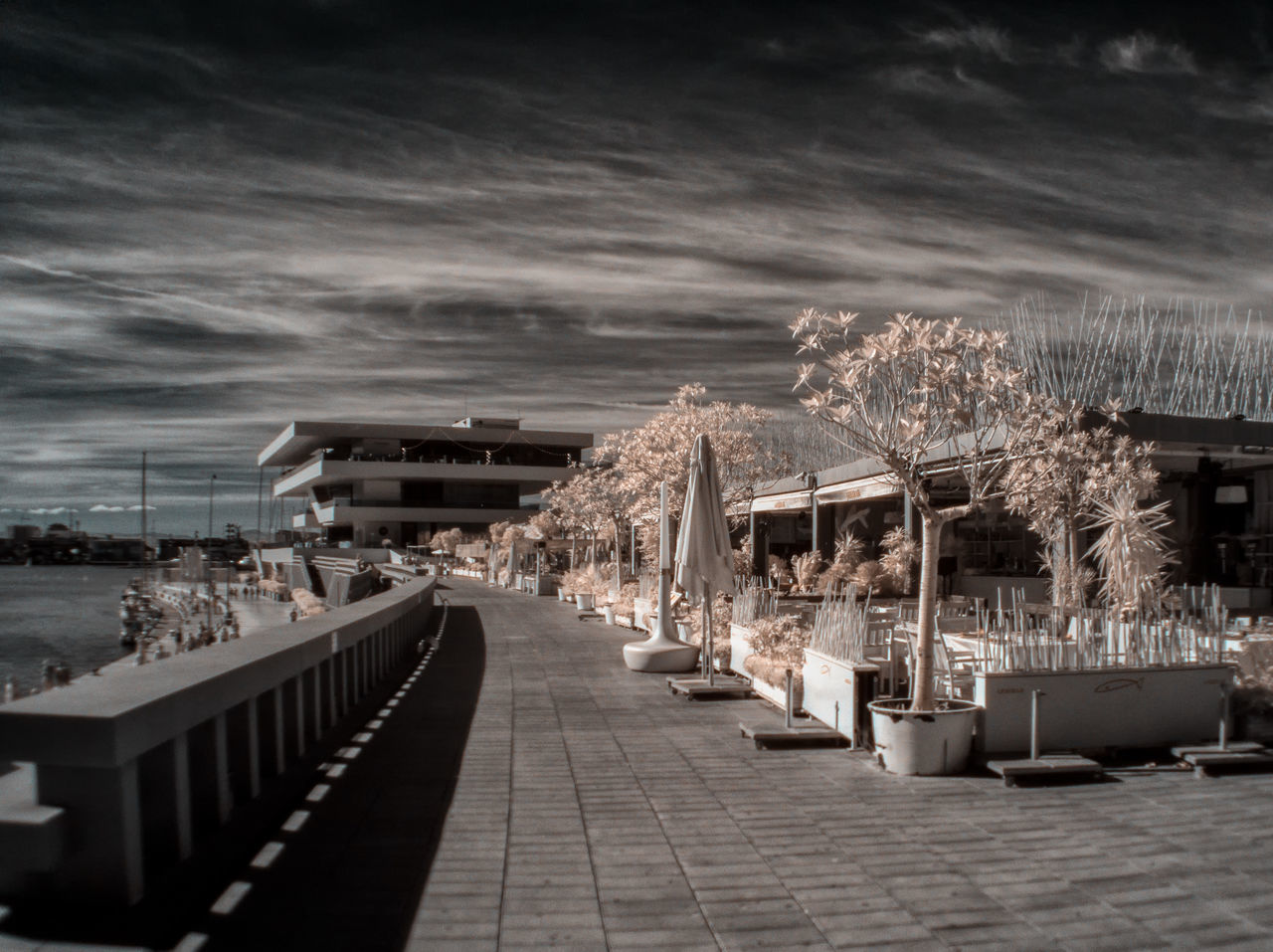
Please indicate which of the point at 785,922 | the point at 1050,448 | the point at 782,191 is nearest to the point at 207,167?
the point at 782,191

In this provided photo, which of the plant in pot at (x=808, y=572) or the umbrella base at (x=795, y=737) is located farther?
the plant in pot at (x=808, y=572)

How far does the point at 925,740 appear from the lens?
19.5ft

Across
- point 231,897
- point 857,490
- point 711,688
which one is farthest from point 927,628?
point 857,490

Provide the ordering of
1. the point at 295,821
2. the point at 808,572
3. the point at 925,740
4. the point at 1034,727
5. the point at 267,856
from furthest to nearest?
the point at 808,572, the point at 1034,727, the point at 925,740, the point at 295,821, the point at 267,856

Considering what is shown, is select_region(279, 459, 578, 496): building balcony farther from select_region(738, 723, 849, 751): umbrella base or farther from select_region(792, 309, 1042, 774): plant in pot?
select_region(792, 309, 1042, 774): plant in pot

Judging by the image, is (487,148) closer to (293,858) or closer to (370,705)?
(370,705)

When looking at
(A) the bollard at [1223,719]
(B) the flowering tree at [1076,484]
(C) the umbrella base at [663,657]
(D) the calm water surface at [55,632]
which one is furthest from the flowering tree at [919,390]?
(D) the calm water surface at [55,632]

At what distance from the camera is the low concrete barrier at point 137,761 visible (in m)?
3.02

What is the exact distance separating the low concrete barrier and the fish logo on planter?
509 cm

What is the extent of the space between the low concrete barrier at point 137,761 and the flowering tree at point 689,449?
15.0 meters

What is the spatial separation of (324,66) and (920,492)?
9079 mm

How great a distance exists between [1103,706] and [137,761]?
5.76 meters

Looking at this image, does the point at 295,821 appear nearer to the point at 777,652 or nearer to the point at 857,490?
the point at 777,652

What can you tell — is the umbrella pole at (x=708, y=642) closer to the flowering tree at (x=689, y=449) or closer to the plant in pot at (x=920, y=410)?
the plant in pot at (x=920, y=410)
